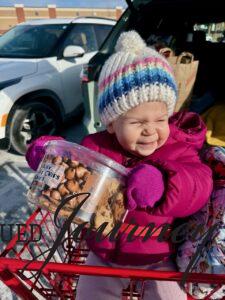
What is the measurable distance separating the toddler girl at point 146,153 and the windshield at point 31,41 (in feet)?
10.4

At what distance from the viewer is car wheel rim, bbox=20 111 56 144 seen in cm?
389

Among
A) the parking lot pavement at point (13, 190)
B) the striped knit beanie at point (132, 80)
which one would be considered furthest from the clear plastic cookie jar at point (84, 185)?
the parking lot pavement at point (13, 190)

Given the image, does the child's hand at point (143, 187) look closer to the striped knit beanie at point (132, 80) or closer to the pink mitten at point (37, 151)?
the striped knit beanie at point (132, 80)

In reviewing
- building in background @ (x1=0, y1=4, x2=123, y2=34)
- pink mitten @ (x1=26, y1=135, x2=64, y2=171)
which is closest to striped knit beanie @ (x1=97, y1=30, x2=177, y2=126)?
pink mitten @ (x1=26, y1=135, x2=64, y2=171)

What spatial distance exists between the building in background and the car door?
35.0 m

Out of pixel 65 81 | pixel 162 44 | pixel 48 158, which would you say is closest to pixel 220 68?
pixel 162 44

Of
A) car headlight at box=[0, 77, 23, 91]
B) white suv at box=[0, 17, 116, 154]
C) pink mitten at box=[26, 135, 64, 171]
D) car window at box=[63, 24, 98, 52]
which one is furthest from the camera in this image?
car window at box=[63, 24, 98, 52]

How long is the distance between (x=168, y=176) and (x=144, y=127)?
9.1 inches

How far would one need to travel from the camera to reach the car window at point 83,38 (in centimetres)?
459

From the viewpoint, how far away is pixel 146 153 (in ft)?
4.21

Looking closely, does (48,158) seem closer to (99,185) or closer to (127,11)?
(99,185)

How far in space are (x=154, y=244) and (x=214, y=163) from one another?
16.7 inches

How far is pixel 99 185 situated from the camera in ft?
3.28

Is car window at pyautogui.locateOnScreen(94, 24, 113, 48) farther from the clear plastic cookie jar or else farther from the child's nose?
the clear plastic cookie jar
